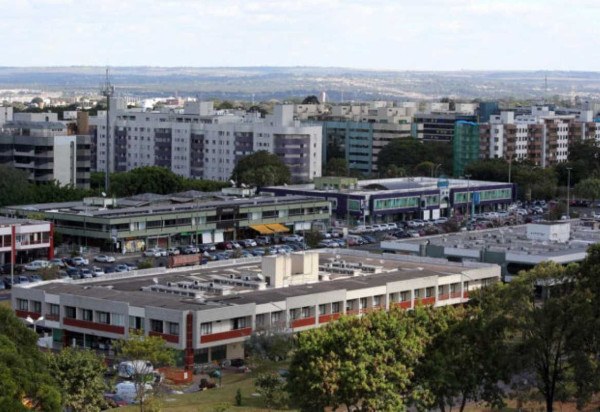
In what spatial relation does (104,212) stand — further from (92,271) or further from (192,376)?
(192,376)

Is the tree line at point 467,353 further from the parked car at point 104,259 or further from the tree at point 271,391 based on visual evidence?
the parked car at point 104,259

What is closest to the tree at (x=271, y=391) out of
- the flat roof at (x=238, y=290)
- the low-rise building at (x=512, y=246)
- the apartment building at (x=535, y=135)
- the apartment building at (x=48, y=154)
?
the flat roof at (x=238, y=290)

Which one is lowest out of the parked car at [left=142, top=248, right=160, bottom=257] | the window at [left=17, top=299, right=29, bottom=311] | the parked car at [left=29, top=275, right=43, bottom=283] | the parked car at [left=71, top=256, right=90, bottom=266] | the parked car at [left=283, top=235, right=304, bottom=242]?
the parked car at [left=283, top=235, right=304, bottom=242]

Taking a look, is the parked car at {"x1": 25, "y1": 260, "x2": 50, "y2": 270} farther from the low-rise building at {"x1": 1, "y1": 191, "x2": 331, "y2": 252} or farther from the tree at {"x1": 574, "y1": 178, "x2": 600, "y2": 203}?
the tree at {"x1": 574, "y1": 178, "x2": 600, "y2": 203}

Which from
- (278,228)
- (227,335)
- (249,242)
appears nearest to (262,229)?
(278,228)

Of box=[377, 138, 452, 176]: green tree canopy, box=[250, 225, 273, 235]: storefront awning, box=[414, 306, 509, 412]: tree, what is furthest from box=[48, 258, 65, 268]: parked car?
box=[377, 138, 452, 176]: green tree canopy

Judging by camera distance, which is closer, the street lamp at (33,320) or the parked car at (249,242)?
the street lamp at (33,320)

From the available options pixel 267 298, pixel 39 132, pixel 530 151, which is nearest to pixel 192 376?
pixel 267 298
